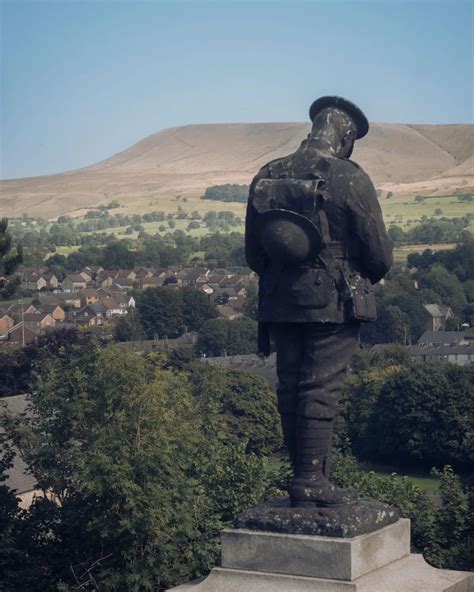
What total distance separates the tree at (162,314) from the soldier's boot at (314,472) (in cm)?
16793

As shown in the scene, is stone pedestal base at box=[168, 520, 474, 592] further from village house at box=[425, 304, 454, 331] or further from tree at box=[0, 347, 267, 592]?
village house at box=[425, 304, 454, 331]

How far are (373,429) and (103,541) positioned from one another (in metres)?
74.4

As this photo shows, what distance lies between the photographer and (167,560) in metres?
22.5

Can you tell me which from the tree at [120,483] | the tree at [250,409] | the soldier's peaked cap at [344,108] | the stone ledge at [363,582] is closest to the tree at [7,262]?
the tree at [250,409]

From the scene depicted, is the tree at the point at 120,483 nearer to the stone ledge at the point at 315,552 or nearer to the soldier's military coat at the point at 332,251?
the stone ledge at the point at 315,552

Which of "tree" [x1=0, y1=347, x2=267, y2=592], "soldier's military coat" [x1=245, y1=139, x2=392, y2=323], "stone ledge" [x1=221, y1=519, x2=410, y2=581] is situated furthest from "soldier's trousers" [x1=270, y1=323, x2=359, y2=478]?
"tree" [x1=0, y1=347, x2=267, y2=592]

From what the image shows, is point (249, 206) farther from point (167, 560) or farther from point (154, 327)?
point (154, 327)

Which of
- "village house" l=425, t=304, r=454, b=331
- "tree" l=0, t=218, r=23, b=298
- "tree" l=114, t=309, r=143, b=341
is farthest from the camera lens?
"village house" l=425, t=304, r=454, b=331

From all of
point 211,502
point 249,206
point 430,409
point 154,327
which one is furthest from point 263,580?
point 154,327

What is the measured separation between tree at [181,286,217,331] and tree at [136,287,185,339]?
0.83 meters

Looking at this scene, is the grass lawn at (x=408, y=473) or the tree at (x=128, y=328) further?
the tree at (x=128, y=328)

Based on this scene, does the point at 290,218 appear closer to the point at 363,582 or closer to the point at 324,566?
the point at 324,566

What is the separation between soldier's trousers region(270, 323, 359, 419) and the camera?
1355 cm

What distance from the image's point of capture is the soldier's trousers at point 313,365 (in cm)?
1355
